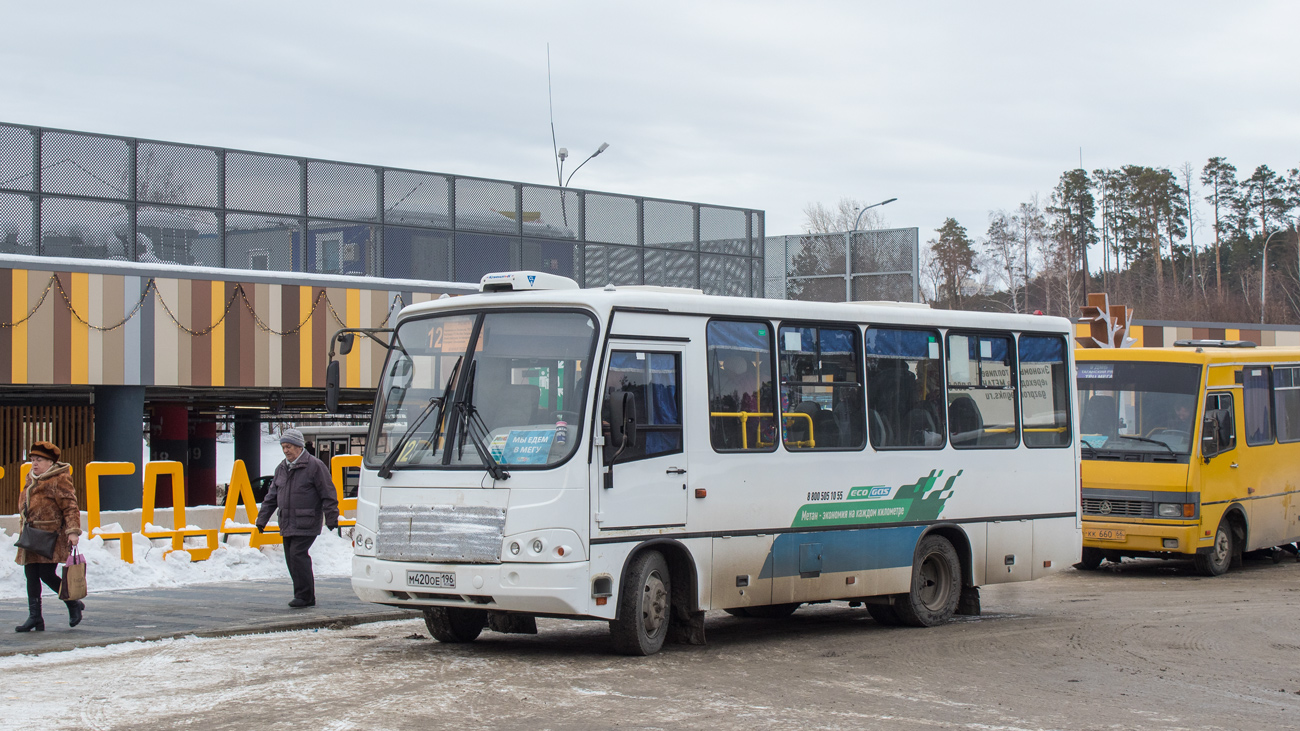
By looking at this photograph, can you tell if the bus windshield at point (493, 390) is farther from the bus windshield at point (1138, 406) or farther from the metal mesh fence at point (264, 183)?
the metal mesh fence at point (264, 183)

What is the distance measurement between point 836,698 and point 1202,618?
5.89m

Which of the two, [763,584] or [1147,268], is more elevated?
[1147,268]

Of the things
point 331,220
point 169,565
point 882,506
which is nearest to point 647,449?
point 882,506

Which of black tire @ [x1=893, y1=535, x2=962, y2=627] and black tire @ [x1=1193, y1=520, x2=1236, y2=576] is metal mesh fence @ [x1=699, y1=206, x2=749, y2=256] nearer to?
black tire @ [x1=1193, y1=520, x2=1236, y2=576]

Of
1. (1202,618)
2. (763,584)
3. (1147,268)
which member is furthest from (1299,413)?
(1147,268)

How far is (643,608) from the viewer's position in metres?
10.1

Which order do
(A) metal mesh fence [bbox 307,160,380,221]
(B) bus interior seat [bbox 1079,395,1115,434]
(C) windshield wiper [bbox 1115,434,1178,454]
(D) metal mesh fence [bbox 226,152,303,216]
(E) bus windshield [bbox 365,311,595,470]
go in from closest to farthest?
(E) bus windshield [bbox 365,311,595,470] < (C) windshield wiper [bbox 1115,434,1178,454] < (B) bus interior seat [bbox 1079,395,1115,434] < (D) metal mesh fence [bbox 226,152,303,216] < (A) metal mesh fence [bbox 307,160,380,221]

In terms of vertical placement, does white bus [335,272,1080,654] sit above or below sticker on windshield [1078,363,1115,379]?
below

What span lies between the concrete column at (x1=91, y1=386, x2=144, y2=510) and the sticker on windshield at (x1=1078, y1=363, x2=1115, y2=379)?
14349 millimetres

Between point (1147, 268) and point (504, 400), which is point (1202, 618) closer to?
point (504, 400)

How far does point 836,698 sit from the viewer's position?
8.52 meters

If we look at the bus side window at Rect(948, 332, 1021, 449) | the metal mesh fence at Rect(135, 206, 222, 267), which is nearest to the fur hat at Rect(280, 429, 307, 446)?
the bus side window at Rect(948, 332, 1021, 449)

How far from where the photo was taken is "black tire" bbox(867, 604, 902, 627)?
12.4m

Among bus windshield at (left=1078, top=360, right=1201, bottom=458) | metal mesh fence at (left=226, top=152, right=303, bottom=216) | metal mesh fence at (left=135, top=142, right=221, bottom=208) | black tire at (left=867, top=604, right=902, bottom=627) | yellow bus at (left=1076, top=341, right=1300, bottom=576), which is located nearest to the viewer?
black tire at (left=867, top=604, right=902, bottom=627)
